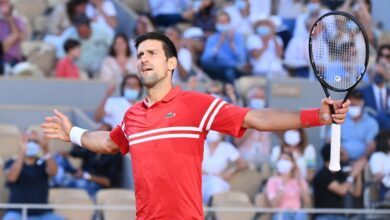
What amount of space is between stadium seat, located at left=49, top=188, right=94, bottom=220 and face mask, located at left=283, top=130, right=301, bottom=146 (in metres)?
2.29

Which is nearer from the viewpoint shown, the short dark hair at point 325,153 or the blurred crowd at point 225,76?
the blurred crowd at point 225,76

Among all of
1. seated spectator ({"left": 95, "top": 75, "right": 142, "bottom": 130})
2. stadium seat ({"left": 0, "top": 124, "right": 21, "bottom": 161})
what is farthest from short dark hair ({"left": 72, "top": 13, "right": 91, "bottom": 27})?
stadium seat ({"left": 0, "top": 124, "right": 21, "bottom": 161})

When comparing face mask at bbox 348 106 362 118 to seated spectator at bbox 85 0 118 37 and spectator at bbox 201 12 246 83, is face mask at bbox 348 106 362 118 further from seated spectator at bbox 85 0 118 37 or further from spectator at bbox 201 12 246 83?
seated spectator at bbox 85 0 118 37

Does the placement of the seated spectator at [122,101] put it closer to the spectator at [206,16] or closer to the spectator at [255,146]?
the spectator at [255,146]

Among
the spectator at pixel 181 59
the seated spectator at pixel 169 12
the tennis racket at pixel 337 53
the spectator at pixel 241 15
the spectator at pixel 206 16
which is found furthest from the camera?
the seated spectator at pixel 169 12

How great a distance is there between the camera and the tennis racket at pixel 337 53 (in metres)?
7.64

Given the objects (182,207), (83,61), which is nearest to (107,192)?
(83,61)

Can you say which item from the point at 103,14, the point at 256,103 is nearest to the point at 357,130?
the point at 256,103

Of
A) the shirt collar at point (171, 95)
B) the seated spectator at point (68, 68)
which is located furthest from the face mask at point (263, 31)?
the shirt collar at point (171, 95)

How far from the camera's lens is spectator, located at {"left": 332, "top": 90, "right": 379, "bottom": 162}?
1481 cm

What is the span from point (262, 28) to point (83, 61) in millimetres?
2296

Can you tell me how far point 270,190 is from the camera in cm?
1393

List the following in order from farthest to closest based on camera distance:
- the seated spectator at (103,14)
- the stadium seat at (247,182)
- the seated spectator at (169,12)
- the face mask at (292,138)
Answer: the seated spectator at (169,12) < the seated spectator at (103,14) < the face mask at (292,138) < the stadium seat at (247,182)

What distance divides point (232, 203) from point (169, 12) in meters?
4.73
